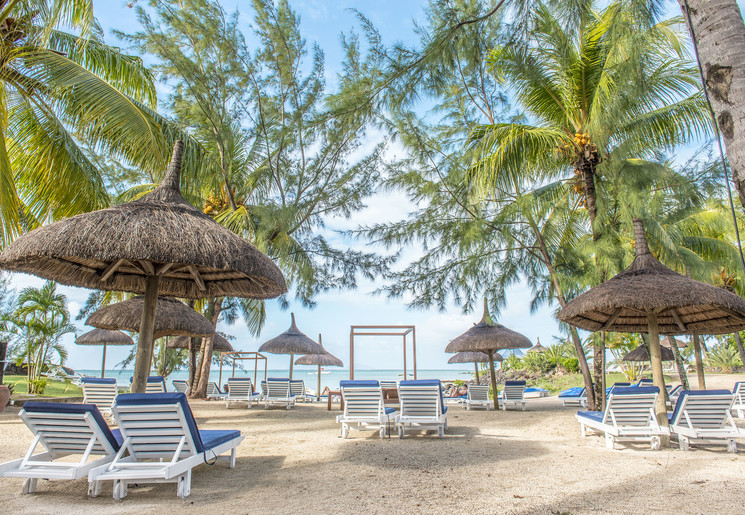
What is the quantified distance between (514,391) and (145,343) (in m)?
9.63

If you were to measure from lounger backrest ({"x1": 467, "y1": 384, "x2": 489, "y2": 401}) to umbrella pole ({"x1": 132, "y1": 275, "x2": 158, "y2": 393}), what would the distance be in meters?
9.19

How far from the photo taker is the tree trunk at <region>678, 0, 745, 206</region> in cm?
188

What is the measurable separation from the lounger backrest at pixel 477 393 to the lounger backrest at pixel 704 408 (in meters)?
6.50

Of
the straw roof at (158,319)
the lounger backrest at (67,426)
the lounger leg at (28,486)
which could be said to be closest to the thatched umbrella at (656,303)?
the lounger backrest at (67,426)

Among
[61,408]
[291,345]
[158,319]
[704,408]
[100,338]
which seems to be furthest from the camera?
[100,338]

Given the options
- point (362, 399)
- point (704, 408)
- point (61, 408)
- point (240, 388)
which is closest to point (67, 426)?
point (61, 408)

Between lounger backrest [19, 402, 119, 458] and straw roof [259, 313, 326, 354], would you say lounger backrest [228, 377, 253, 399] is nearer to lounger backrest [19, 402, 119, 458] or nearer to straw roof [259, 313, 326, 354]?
straw roof [259, 313, 326, 354]

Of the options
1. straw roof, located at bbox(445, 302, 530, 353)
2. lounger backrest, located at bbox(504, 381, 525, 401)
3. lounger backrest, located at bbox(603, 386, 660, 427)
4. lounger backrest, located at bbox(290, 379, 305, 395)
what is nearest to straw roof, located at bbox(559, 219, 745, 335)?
lounger backrest, located at bbox(603, 386, 660, 427)

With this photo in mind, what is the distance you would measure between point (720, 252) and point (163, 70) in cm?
1506

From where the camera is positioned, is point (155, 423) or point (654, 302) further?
point (654, 302)

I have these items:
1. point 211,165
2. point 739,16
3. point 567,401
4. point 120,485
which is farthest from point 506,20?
point 567,401

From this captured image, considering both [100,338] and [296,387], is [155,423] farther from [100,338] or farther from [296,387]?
[100,338]

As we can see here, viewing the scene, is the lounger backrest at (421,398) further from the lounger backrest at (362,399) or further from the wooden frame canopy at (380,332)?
the wooden frame canopy at (380,332)

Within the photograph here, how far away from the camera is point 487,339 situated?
11.0 metres
